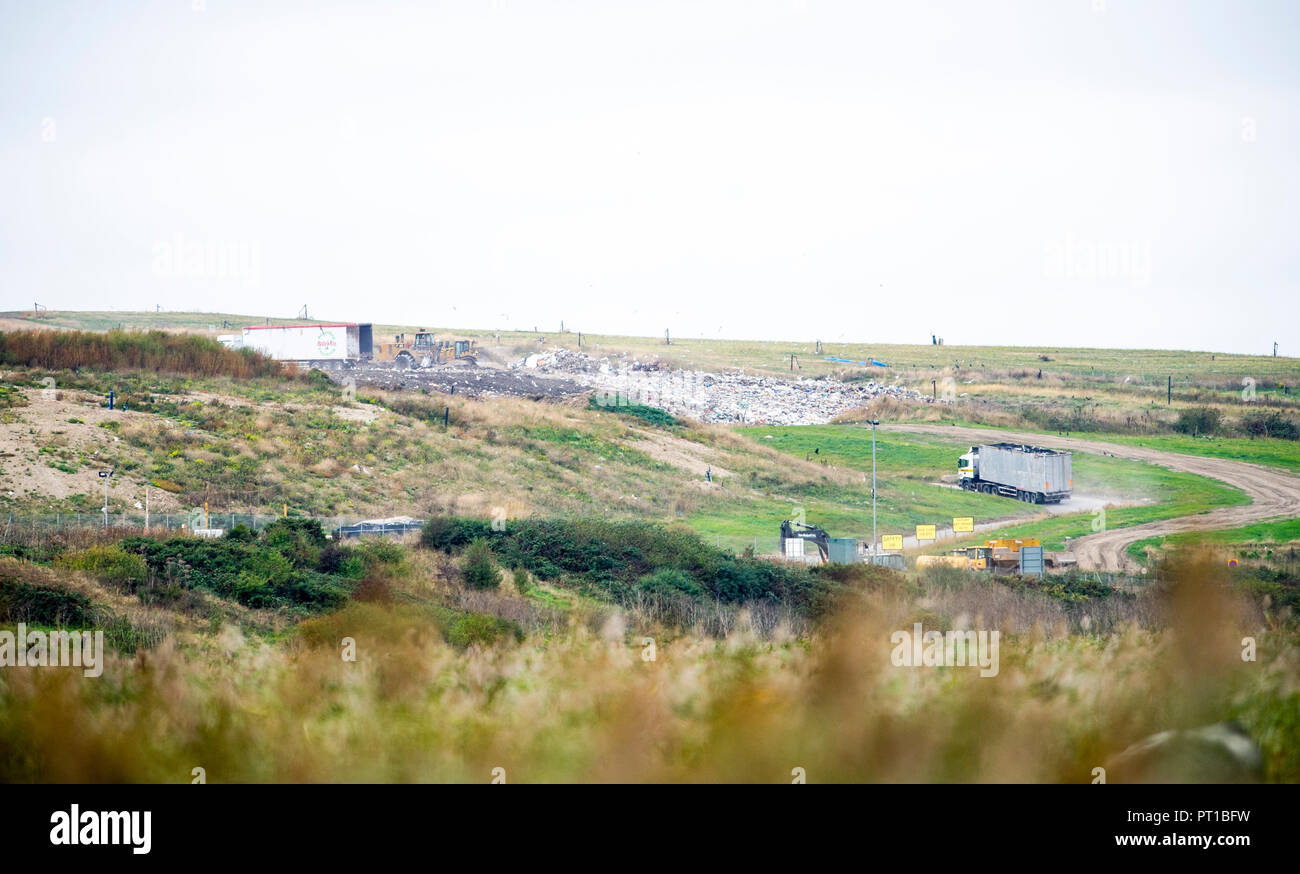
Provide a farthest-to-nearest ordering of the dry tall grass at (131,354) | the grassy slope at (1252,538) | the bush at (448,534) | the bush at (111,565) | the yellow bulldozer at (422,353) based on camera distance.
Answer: the yellow bulldozer at (422,353) → the dry tall grass at (131,354) → the grassy slope at (1252,538) → the bush at (448,534) → the bush at (111,565)

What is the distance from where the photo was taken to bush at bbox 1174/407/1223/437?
62.2 m

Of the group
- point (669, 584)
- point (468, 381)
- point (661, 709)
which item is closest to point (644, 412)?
point (468, 381)

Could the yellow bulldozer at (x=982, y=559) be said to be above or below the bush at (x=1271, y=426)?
below

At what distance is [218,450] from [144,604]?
21946 mm

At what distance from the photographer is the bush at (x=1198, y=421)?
2451 inches

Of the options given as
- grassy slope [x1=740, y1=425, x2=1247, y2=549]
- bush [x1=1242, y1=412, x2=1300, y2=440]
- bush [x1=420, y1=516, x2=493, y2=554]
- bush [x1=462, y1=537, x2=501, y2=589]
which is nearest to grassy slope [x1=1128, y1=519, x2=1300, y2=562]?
grassy slope [x1=740, y1=425, x2=1247, y2=549]

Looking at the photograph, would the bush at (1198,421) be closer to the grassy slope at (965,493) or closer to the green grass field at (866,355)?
the grassy slope at (965,493)

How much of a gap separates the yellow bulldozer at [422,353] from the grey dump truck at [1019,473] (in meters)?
45.3

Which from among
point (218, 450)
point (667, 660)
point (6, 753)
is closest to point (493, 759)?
point (667, 660)

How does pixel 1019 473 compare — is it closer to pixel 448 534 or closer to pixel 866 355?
pixel 448 534

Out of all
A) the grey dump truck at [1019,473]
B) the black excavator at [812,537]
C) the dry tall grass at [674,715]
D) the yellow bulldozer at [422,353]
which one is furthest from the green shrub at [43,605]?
the yellow bulldozer at [422,353]

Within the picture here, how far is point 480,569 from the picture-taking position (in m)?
23.7
